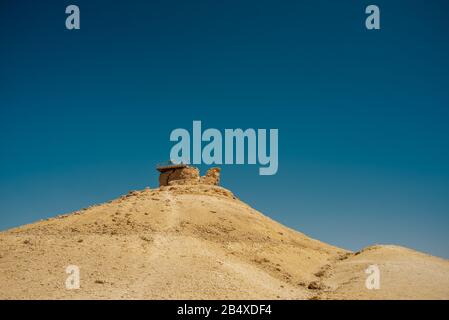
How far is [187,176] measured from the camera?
40.4 m

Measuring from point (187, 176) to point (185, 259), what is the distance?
1834 cm

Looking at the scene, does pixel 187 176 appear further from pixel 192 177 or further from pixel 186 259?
pixel 186 259

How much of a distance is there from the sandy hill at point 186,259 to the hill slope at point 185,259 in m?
0.05

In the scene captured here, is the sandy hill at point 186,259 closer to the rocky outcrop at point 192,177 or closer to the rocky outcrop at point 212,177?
the rocky outcrop at point 192,177

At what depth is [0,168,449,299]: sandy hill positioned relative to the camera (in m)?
19.0

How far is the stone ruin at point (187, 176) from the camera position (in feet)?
130

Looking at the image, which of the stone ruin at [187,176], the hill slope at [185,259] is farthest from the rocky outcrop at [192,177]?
the hill slope at [185,259]

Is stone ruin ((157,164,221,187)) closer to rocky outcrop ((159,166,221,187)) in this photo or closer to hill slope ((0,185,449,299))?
rocky outcrop ((159,166,221,187))

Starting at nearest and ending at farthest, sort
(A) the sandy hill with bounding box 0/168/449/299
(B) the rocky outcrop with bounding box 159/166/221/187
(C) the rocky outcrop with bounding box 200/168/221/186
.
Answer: (A) the sandy hill with bounding box 0/168/449/299
(B) the rocky outcrop with bounding box 159/166/221/187
(C) the rocky outcrop with bounding box 200/168/221/186

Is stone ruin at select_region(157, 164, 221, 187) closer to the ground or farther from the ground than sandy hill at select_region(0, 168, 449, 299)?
farther from the ground

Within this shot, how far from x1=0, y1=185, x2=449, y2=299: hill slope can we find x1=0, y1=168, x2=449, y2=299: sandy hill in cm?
5

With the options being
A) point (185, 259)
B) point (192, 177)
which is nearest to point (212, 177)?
point (192, 177)

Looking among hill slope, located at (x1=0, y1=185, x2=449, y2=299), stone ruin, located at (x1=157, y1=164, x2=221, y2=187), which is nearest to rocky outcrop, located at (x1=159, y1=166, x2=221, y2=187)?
stone ruin, located at (x1=157, y1=164, x2=221, y2=187)
